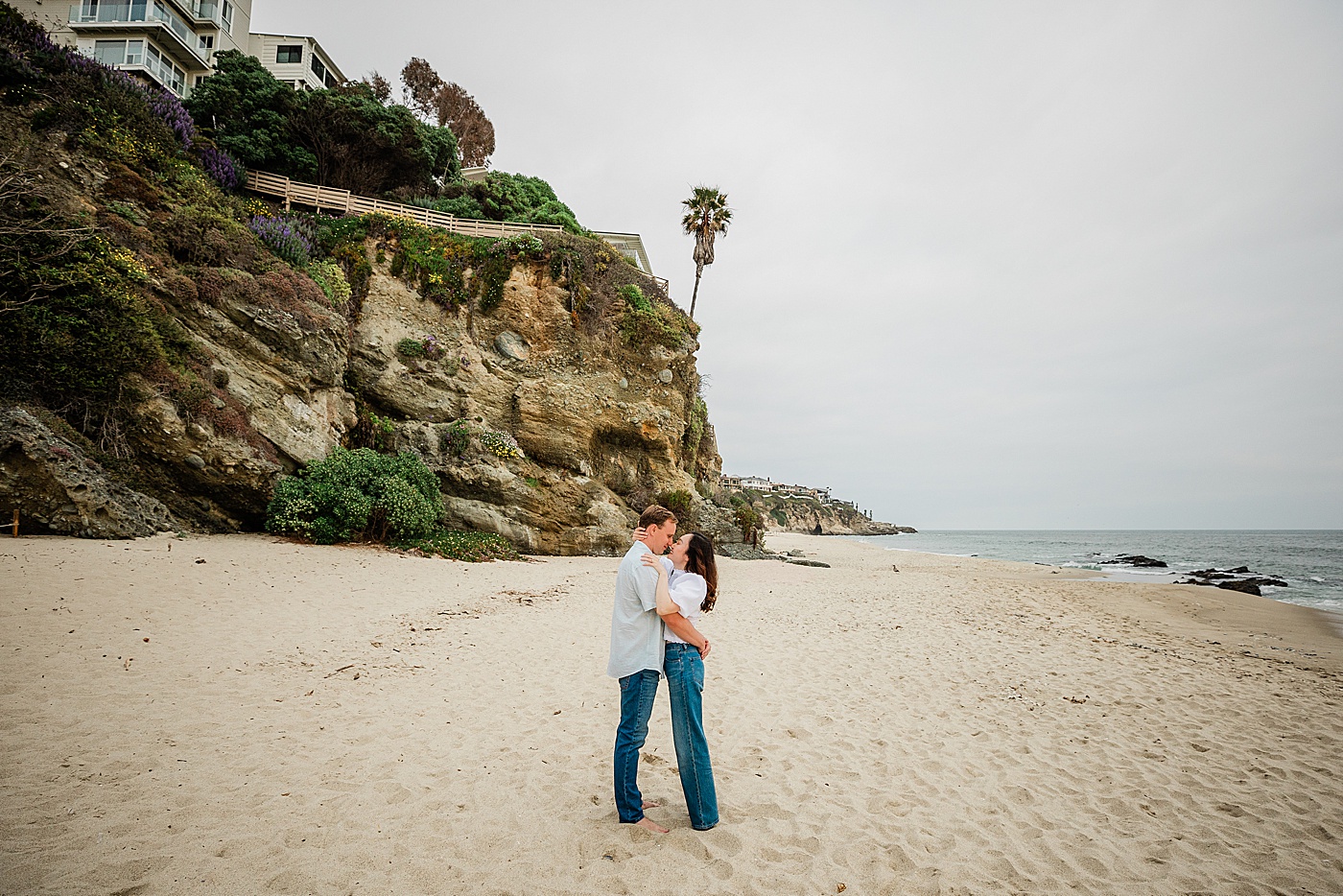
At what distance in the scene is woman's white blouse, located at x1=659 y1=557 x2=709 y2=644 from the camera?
360 cm

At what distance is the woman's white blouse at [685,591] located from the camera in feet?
11.8

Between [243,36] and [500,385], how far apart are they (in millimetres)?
34918

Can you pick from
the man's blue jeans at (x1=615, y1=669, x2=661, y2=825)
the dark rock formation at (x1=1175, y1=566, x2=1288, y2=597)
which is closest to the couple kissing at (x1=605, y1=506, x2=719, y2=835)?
the man's blue jeans at (x1=615, y1=669, x2=661, y2=825)

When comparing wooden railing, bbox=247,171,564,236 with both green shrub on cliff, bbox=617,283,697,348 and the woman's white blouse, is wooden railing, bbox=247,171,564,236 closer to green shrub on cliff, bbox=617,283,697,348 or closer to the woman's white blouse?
green shrub on cliff, bbox=617,283,697,348

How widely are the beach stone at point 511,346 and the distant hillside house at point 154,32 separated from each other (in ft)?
76.6

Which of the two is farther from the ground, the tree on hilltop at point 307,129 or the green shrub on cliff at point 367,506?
the tree on hilltop at point 307,129

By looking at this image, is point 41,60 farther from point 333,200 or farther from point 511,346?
point 511,346

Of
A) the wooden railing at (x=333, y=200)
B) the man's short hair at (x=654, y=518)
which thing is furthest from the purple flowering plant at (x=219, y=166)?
the man's short hair at (x=654, y=518)

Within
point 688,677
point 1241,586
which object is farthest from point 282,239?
point 1241,586

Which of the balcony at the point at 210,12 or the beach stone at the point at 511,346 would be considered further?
the balcony at the point at 210,12

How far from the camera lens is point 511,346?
67.3ft

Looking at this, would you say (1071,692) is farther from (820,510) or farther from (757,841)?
(820,510)

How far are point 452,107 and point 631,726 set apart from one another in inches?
1653

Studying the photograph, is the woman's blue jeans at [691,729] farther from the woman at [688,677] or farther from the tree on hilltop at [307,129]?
the tree on hilltop at [307,129]
